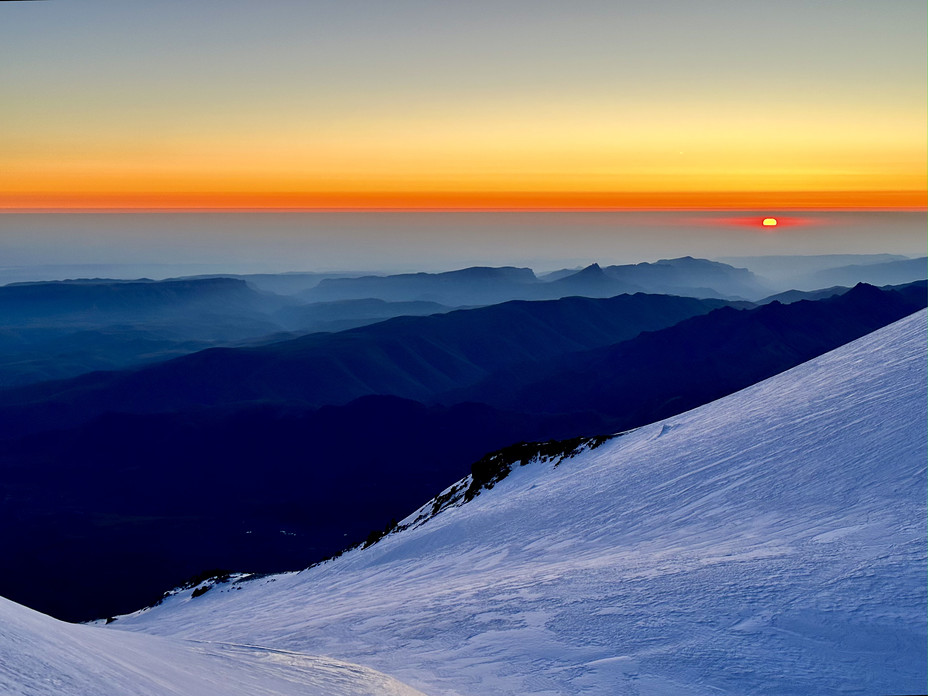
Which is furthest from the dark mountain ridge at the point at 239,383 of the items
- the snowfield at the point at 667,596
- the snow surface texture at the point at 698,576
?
the snowfield at the point at 667,596

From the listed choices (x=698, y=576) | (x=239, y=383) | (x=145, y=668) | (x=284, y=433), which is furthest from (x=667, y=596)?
(x=239, y=383)

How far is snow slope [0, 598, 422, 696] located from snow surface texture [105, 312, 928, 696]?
706 millimetres

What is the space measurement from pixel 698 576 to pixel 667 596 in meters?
0.53

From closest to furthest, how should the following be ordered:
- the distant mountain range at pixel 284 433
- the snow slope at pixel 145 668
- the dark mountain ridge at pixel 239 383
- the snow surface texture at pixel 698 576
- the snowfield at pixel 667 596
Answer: the snow slope at pixel 145 668, the snowfield at pixel 667 596, the snow surface texture at pixel 698 576, the distant mountain range at pixel 284 433, the dark mountain ridge at pixel 239 383

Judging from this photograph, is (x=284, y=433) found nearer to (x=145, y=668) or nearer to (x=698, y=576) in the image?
(x=698, y=576)

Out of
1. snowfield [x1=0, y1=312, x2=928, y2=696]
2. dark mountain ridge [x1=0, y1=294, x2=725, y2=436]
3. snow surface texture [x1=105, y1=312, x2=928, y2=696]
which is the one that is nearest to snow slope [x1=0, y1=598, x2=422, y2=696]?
snowfield [x1=0, y1=312, x2=928, y2=696]

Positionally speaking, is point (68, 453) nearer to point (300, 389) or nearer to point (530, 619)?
point (300, 389)

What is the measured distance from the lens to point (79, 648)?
5.36 m

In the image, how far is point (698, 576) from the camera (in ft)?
27.6

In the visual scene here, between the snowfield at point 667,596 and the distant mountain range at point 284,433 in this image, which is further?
the distant mountain range at point 284,433

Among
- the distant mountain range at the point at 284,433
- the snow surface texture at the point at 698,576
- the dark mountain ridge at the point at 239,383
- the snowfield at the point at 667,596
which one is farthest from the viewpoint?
the dark mountain ridge at the point at 239,383

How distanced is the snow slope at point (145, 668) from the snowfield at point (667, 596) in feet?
0.08

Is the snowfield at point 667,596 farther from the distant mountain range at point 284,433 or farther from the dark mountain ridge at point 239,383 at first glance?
the dark mountain ridge at point 239,383

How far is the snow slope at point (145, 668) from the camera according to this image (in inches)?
179
